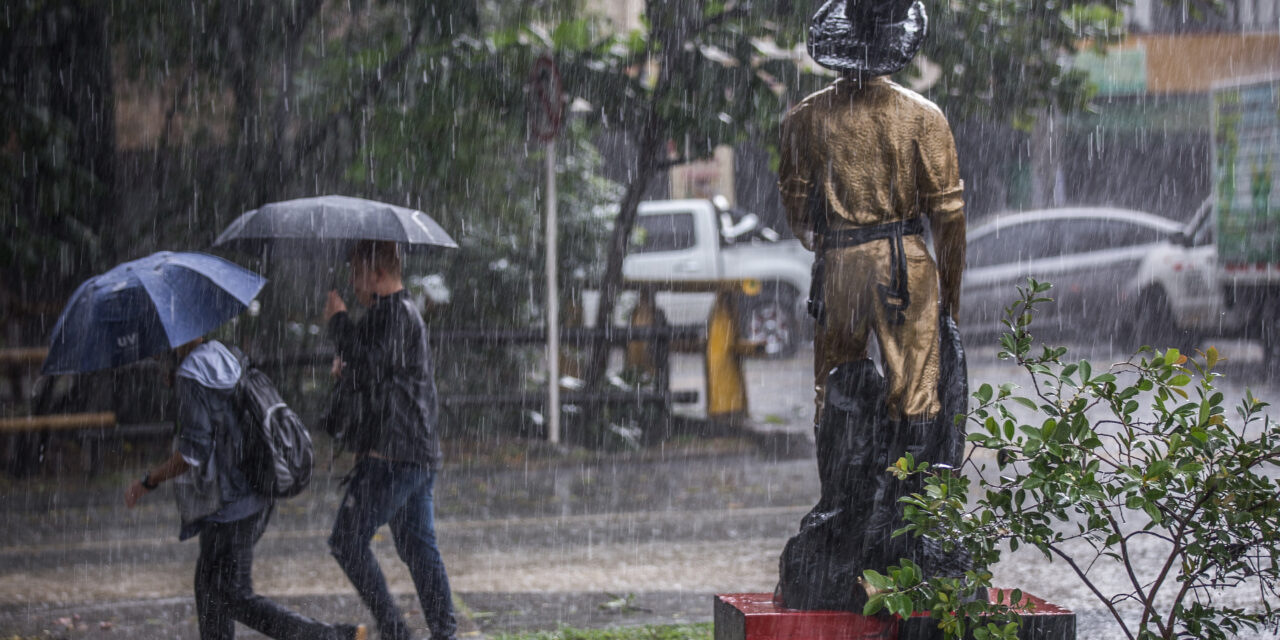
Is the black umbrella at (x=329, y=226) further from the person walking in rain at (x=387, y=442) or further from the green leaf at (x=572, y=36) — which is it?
the green leaf at (x=572, y=36)

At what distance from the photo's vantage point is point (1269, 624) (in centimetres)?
343

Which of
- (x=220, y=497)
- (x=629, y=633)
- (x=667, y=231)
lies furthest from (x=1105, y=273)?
(x=220, y=497)

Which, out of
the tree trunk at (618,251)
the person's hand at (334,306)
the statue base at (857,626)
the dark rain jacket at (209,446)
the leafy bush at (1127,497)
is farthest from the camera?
the tree trunk at (618,251)

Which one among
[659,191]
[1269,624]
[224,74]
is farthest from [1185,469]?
[659,191]

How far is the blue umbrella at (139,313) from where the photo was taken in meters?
4.59

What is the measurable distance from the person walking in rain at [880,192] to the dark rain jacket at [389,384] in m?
1.72

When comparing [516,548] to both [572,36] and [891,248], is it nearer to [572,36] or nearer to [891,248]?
[891,248]

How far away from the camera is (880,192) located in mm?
4137

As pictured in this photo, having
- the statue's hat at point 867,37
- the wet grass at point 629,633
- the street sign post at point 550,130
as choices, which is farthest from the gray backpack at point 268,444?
the street sign post at point 550,130

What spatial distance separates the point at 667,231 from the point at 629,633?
43.5ft

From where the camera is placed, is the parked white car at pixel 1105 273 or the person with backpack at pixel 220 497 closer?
the person with backpack at pixel 220 497

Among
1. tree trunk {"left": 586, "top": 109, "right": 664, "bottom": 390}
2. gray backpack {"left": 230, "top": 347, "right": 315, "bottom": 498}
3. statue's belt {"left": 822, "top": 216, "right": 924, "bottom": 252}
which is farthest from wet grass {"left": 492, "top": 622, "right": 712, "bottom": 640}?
tree trunk {"left": 586, "top": 109, "right": 664, "bottom": 390}

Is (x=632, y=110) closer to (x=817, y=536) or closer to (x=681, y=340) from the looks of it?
(x=681, y=340)

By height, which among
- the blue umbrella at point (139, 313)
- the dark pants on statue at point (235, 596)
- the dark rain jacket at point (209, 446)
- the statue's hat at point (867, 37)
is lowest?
the dark pants on statue at point (235, 596)
